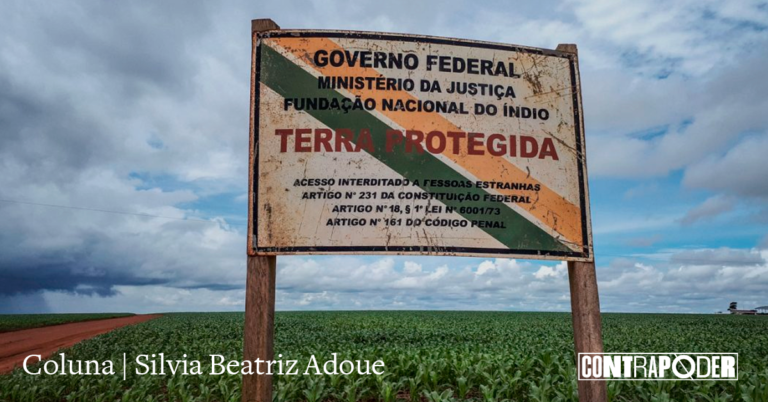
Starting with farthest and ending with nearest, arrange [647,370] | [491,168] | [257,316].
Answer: [647,370] → [491,168] → [257,316]

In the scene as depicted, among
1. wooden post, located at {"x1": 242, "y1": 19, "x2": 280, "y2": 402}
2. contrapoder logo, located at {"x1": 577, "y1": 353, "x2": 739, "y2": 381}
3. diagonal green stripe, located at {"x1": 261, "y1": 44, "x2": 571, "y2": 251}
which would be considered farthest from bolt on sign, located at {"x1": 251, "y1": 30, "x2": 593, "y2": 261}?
contrapoder logo, located at {"x1": 577, "y1": 353, "x2": 739, "y2": 381}

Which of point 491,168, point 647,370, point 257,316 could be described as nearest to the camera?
point 257,316

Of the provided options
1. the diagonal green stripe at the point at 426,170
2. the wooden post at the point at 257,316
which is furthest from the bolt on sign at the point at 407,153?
the wooden post at the point at 257,316

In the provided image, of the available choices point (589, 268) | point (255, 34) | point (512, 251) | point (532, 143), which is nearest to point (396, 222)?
point (512, 251)

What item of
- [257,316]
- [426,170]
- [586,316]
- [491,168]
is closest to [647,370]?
[586,316]

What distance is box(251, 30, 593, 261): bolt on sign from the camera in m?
4.22

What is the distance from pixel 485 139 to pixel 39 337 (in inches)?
1373

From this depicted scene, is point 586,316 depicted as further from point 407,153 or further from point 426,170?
Answer: point 407,153

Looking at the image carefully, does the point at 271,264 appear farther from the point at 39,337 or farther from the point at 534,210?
the point at 39,337

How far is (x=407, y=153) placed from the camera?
4.30 m

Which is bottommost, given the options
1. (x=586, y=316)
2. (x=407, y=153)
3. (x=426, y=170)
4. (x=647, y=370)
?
(x=647, y=370)

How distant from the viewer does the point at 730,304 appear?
9325 cm

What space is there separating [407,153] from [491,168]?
0.73 m

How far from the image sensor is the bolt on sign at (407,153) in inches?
166
